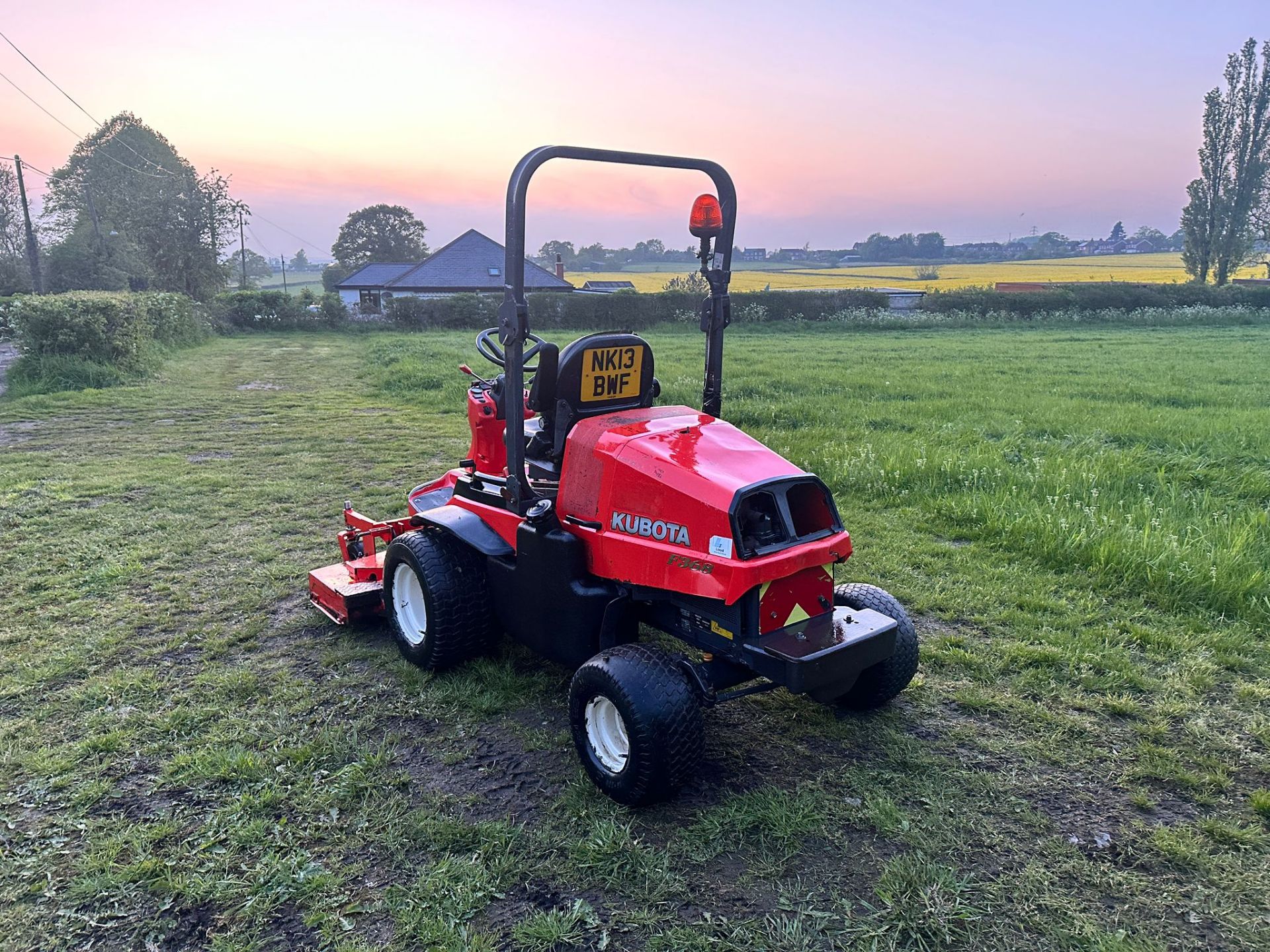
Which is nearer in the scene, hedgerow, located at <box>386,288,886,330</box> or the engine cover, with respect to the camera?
the engine cover

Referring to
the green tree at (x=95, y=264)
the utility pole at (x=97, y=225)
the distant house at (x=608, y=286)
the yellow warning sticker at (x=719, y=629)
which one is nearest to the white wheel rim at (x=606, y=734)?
the yellow warning sticker at (x=719, y=629)

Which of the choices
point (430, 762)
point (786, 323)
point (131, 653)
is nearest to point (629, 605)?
point (430, 762)

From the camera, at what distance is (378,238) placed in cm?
→ 6550

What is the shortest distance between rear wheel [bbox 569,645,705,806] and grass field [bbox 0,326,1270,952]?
0.14 metres

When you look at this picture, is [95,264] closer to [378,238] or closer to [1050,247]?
[378,238]

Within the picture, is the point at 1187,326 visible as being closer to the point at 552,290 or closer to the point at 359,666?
the point at 552,290

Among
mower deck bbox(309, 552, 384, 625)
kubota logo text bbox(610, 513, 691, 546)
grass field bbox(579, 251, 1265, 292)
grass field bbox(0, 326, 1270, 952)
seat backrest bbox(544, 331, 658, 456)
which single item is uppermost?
grass field bbox(579, 251, 1265, 292)

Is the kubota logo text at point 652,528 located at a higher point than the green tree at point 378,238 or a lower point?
lower

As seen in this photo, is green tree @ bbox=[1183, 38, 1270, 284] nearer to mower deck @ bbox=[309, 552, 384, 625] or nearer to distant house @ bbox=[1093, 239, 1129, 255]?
distant house @ bbox=[1093, 239, 1129, 255]

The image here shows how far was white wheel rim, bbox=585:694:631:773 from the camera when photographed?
128 inches

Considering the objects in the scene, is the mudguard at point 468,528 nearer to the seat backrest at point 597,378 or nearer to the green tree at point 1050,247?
the seat backrest at point 597,378

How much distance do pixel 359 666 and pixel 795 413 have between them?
7.36 meters

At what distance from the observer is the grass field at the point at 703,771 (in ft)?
8.75

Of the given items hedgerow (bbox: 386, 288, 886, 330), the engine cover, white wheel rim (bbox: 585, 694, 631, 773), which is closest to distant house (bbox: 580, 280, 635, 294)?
hedgerow (bbox: 386, 288, 886, 330)
